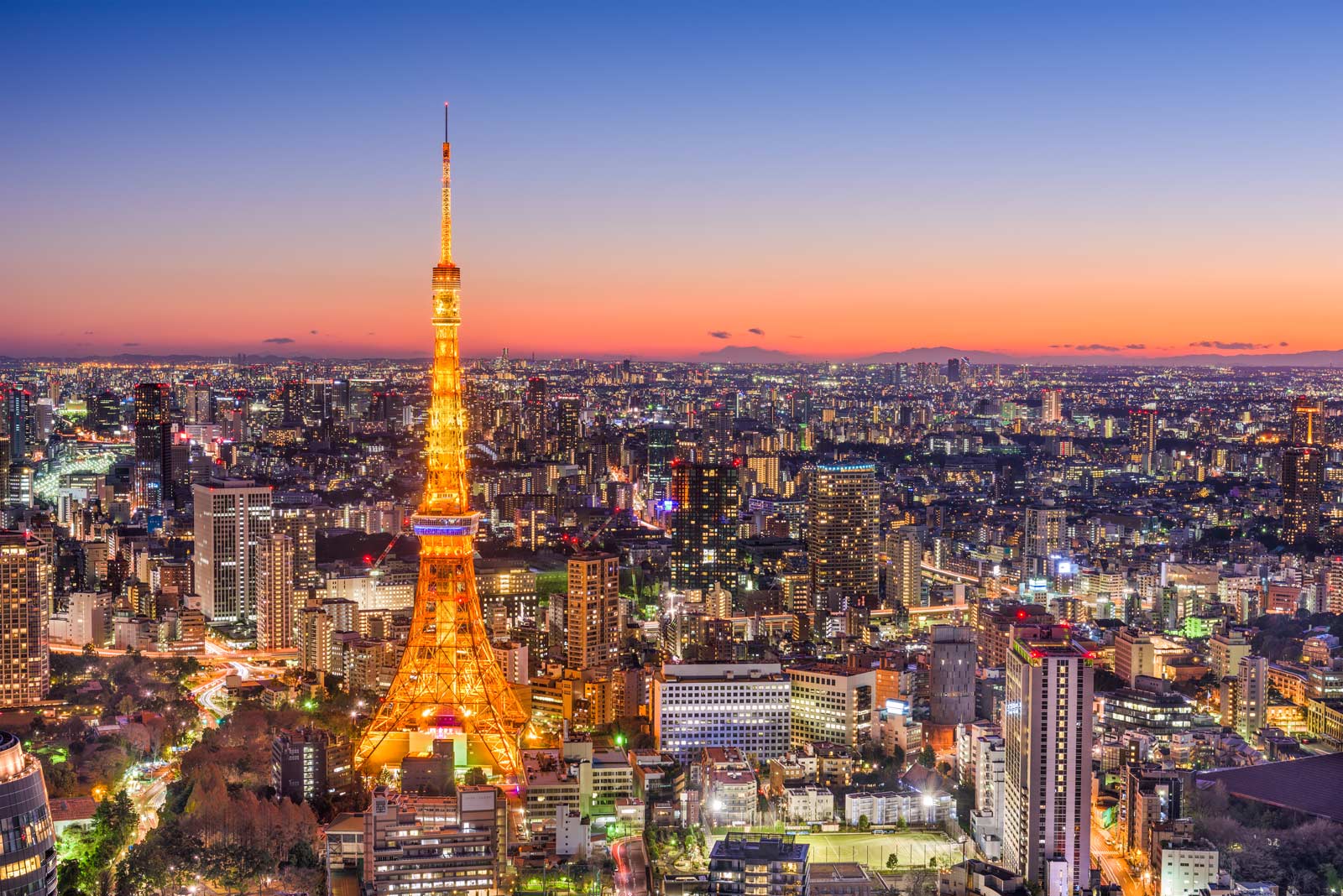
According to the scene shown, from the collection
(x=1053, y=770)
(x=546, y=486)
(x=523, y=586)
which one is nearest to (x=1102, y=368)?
(x=546, y=486)

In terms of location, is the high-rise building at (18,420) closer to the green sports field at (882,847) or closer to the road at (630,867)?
the road at (630,867)

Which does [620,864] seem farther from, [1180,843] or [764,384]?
[764,384]

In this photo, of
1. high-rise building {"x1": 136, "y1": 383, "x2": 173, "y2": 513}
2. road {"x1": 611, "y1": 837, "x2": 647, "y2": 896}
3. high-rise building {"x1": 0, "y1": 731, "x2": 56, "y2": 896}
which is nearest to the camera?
high-rise building {"x1": 0, "y1": 731, "x2": 56, "y2": 896}

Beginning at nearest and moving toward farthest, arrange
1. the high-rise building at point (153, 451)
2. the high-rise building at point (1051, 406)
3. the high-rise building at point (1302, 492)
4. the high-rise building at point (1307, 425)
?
the high-rise building at point (1302, 492) < the high-rise building at point (153, 451) < the high-rise building at point (1307, 425) < the high-rise building at point (1051, 406)

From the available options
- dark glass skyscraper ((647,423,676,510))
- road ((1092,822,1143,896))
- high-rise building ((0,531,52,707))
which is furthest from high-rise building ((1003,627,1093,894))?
dark glass skyscraper ((647,423,676,510))

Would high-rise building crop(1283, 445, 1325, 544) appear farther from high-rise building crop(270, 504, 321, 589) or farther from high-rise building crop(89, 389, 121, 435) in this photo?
high-rise building crop(89, 389, 121, 435)

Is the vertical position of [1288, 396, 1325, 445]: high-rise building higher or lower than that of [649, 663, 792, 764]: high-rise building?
higher

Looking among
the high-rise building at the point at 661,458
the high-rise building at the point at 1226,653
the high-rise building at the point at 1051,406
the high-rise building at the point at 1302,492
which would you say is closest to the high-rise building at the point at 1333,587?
the high-rise building at the point at 1226,653
